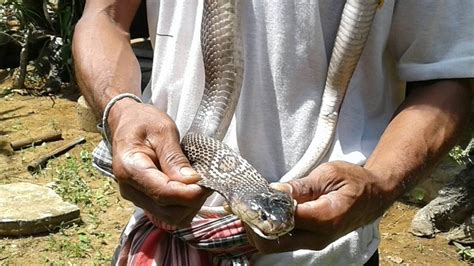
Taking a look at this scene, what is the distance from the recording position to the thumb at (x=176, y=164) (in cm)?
128

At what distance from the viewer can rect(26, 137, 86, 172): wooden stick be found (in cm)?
526

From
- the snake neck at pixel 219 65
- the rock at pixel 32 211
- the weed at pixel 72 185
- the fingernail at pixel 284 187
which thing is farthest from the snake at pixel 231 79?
the weed at pixel 72 185

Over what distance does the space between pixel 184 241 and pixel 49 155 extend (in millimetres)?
4052

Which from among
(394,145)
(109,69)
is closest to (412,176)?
(394,145)

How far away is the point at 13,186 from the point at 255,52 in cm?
347

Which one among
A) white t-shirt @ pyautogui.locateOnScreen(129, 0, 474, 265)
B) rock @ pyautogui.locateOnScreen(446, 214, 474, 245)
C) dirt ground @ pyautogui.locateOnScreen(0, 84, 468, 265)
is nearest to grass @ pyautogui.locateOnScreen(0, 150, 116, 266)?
dirt ground @ pyautogui.locateOnScreen(0, 84, 468, 265)

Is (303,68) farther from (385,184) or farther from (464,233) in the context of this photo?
(464,233)

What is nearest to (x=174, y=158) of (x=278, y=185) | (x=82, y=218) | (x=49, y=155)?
(x=278, y=185)

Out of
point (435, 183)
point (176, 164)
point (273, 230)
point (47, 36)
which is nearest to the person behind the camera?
point (273, 230)

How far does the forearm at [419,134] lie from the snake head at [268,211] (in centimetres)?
25

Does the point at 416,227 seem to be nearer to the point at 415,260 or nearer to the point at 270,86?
the point at 415,260

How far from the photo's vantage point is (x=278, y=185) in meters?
1.30

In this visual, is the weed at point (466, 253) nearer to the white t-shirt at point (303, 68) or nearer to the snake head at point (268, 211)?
the white t-shirt at point (303, 68)

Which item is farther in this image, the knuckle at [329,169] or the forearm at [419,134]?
the forearm at [419,134]
